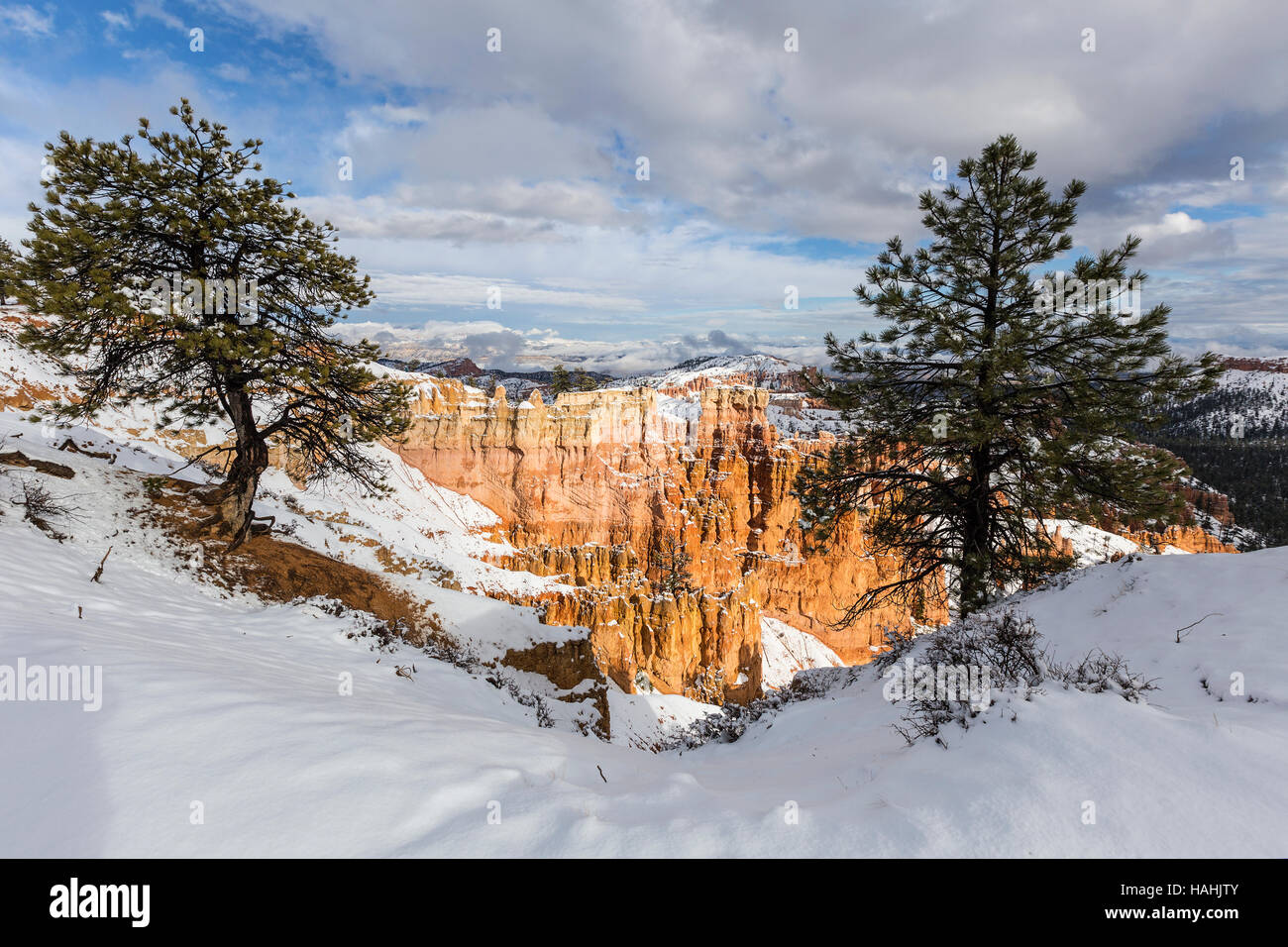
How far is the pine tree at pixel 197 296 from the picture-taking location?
792cm

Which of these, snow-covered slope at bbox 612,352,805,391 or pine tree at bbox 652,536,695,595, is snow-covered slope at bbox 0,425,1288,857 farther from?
snow-covered slope at bbox 612,352,805,391

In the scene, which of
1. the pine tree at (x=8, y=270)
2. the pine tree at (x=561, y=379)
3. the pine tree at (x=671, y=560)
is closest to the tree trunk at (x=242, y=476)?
the pine tree at (x=8, y=270)

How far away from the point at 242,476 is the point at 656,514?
37.7 m

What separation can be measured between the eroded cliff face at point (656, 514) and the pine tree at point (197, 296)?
73.6 feet

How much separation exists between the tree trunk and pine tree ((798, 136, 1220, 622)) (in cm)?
1112

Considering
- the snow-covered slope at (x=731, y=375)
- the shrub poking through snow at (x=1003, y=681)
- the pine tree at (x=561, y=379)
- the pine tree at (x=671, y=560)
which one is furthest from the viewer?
the snow-covered slope at (x=731, y=375)

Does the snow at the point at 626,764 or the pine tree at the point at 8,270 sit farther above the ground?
the pine tree at the point at 8,270

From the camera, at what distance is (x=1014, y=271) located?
26.8 feet

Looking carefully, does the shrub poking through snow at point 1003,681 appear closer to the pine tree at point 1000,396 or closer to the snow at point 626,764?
the snow at point 626,764

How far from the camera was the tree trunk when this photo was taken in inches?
400

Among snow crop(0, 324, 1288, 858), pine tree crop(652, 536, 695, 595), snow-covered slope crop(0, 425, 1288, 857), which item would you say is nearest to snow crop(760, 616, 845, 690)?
pine tree crop(652, 536, 695, 595)

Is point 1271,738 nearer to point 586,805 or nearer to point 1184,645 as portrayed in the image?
point 1184,645
